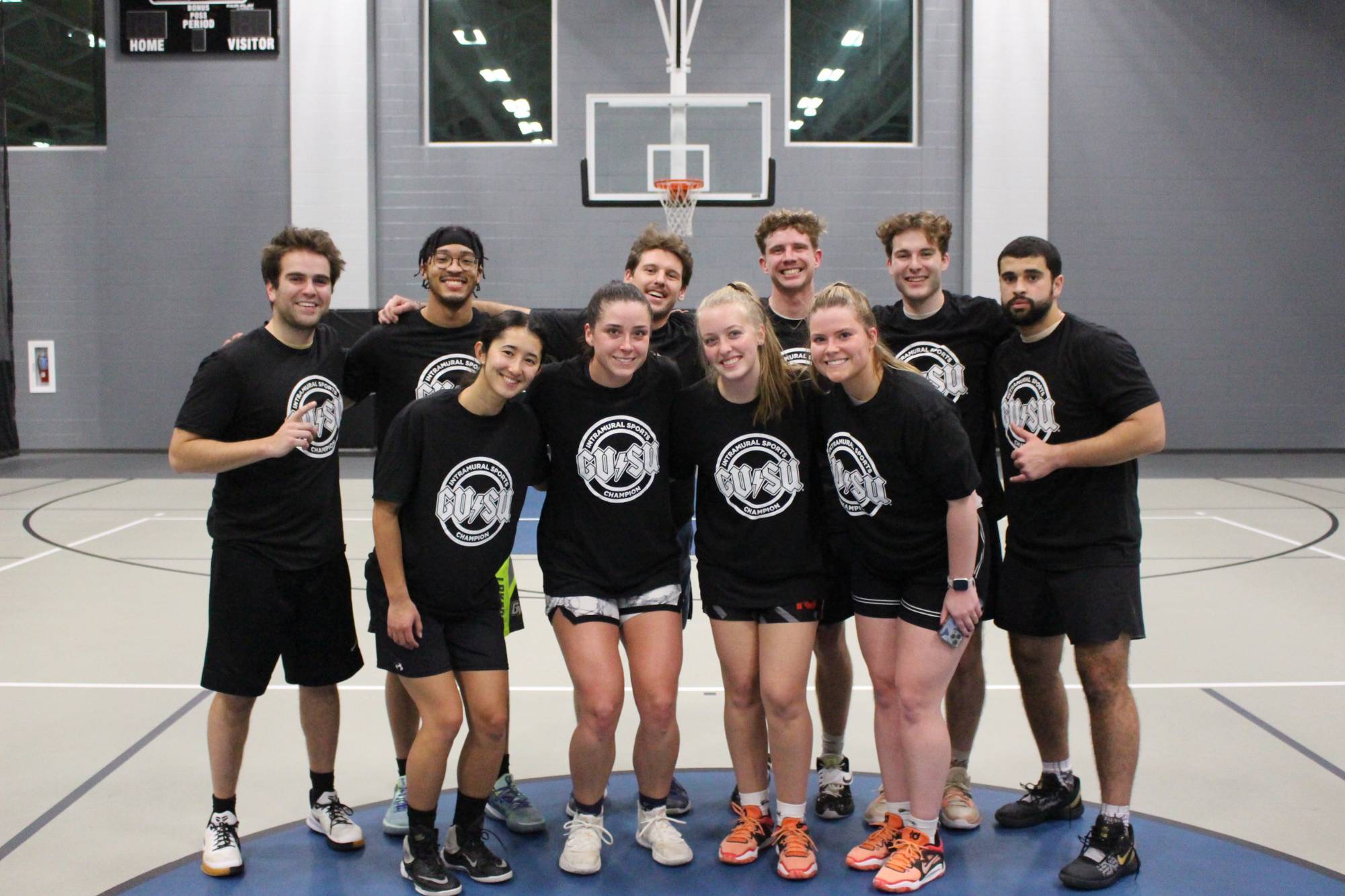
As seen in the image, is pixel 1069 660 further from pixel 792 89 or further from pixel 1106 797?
pixel 792 89

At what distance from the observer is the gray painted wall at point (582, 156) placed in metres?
13.2

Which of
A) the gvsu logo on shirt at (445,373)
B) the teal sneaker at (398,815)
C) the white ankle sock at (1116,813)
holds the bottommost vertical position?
the teal sneaker at (398,815)

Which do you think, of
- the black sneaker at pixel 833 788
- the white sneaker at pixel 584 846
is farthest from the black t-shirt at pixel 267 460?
the black sneaker at pixel 833 788

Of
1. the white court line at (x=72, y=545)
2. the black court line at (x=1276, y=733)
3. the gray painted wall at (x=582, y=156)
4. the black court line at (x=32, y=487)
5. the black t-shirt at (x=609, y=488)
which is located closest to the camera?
the black t-shirt at (x=609, y=488)

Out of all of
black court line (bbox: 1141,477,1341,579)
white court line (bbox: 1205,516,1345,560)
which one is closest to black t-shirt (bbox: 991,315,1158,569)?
black court line (bbox: 1141,477,1341,579)

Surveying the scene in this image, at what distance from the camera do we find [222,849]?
3150 mm

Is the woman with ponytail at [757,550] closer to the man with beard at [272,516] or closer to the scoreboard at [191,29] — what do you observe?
the man with beard at [272,516]

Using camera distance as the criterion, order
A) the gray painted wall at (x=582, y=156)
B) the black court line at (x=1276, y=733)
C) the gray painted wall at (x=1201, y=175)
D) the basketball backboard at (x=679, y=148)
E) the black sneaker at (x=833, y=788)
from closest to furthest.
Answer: the black sneaker at (x=833, y=788)
the black court line at (x=1276, y=733)
the basketball backboard at (x=679, y=148)
the gray painted wall at (x=582, y=156)
the gray painted wall at (x=1201, y=175)

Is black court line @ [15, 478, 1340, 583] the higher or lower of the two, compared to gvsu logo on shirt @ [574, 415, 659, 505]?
lower

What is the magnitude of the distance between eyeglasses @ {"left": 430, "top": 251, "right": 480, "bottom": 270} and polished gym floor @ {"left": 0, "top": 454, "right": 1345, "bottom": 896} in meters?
1.75

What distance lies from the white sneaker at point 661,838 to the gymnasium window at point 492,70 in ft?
36.8

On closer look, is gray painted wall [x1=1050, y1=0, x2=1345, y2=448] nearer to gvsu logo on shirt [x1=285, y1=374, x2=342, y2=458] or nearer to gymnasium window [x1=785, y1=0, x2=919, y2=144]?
gymnasium window [x1=785, y1=0, x2=919, y2=144]

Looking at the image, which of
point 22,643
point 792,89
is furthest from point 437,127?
point 22,643

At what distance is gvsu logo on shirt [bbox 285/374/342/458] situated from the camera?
324cm
